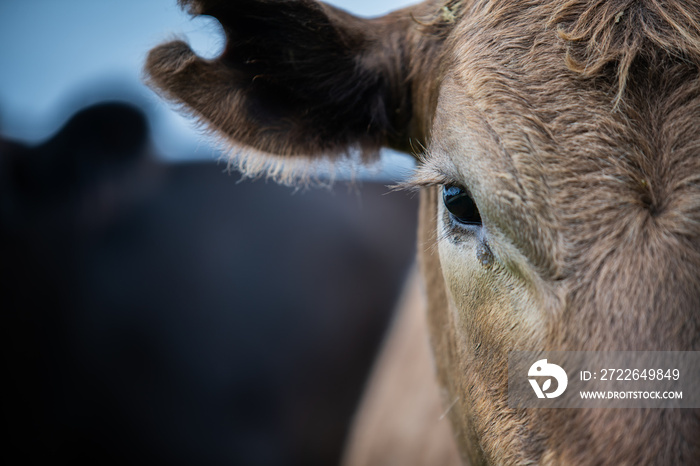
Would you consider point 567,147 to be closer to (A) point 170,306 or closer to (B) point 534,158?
(B) point 534,158

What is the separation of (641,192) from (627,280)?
0.71 feet

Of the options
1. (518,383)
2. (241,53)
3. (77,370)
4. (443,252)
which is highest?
(241,53)

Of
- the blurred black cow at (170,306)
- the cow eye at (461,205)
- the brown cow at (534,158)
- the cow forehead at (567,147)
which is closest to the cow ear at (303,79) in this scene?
the brown cow at (534,158)

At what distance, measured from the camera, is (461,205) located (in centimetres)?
169

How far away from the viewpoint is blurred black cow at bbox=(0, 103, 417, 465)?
13.6 ft

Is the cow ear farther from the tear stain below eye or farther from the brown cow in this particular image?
the tear stain below eye

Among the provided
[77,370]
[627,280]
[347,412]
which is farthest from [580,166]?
[77,370]

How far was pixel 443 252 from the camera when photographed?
187cm

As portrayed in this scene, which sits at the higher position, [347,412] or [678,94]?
[678,94]

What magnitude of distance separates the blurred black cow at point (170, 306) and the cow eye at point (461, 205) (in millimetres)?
2985

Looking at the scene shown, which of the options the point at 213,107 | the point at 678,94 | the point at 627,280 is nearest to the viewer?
the point at 627,280

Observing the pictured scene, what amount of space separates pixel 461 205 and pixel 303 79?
3.05 feet

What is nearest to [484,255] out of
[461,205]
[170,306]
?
[461,205]

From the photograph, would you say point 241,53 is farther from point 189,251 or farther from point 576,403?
point 189,251
